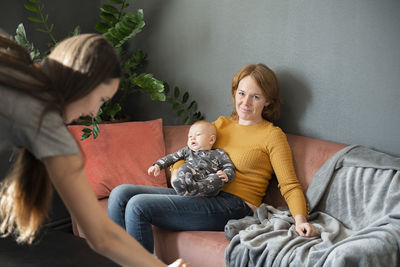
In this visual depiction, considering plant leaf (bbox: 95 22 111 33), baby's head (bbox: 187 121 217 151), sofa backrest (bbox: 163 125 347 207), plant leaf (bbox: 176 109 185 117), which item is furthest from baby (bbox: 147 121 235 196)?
plant leaf (bbox: 95 22 111 33)

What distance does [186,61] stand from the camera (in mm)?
3039

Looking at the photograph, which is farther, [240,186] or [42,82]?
[240,186]

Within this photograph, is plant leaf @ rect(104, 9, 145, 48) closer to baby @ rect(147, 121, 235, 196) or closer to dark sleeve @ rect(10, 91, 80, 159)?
baby @ rect(147, 121, 235, 196)

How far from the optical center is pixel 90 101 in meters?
1.04

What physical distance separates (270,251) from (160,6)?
1977 mm

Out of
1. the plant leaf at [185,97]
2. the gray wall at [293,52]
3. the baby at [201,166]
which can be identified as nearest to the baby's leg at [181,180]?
the baby at [201,166]

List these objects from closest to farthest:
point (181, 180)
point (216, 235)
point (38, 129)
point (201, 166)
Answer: point (38, 129), point (216, 235), point (181, 180), point (201, 166)

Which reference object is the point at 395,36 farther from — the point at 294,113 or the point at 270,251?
the point at 270,251

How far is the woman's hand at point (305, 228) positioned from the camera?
193 cm

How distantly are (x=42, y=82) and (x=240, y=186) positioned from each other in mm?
1500

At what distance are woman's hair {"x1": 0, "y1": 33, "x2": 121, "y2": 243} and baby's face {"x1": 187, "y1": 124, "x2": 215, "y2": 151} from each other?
136 cm

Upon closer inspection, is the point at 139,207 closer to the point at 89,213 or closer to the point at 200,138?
the point at 200,138

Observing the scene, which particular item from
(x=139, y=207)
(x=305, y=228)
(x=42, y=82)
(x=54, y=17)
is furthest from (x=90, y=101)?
(x=54, y=17)

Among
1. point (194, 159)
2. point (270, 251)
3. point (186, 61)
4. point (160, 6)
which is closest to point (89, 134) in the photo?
point (194, 159)
